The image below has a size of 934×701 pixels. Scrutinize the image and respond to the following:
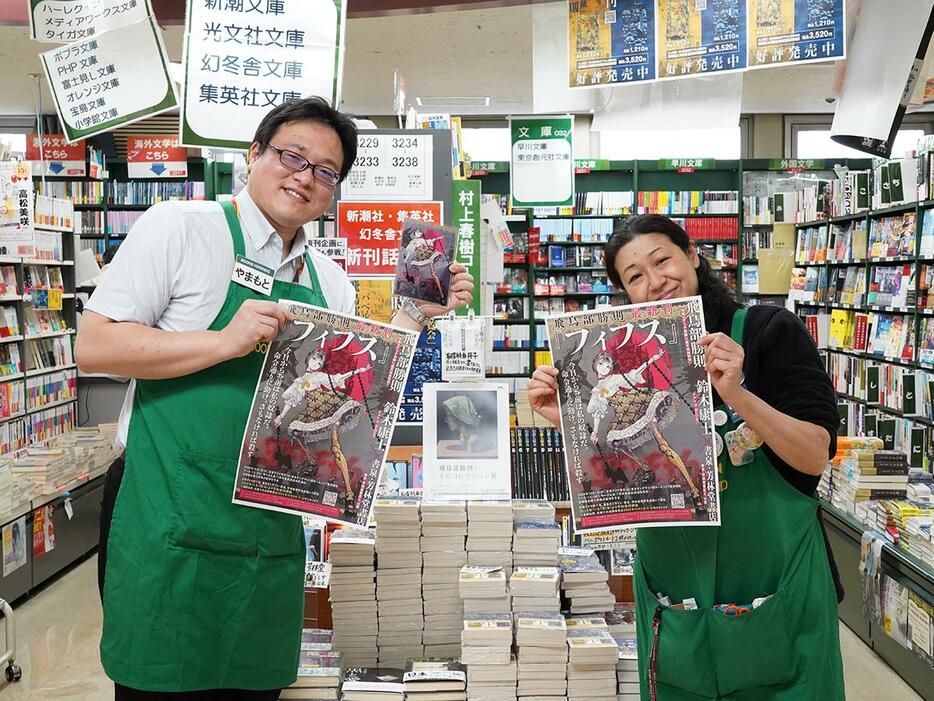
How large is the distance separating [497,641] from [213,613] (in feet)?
4.17

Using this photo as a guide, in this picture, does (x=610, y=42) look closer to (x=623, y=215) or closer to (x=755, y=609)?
(x=755, y=609)

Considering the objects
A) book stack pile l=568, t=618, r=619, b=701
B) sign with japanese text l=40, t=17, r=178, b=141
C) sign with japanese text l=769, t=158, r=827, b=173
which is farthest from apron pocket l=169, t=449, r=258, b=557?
sign with japanese text l=769, t=158, r=827, b=173

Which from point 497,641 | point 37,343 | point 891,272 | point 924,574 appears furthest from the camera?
point 37,343

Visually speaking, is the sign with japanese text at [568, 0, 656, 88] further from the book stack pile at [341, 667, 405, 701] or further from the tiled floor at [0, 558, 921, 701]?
the tiled floor at [0, 558, 921, 701]

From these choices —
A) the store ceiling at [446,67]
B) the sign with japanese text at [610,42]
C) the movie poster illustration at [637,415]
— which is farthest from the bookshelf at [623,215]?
the movie poster illustration at [637,415]

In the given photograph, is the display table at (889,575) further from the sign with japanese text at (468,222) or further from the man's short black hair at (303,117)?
the man's short black hair at (303,117)

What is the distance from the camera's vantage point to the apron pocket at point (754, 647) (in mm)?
1537

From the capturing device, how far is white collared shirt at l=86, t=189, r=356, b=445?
149 centimetres

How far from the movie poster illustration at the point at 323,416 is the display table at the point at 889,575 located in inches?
110

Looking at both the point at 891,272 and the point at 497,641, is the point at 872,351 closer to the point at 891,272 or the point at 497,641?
the point at 891,272

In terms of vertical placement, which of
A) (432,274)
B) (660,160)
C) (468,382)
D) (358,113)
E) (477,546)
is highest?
(358,113)

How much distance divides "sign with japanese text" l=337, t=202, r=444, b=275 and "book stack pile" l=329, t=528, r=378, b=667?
1.40m

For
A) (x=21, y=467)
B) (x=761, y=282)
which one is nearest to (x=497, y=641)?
(x=21, y=467)

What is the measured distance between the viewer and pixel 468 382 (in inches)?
111
